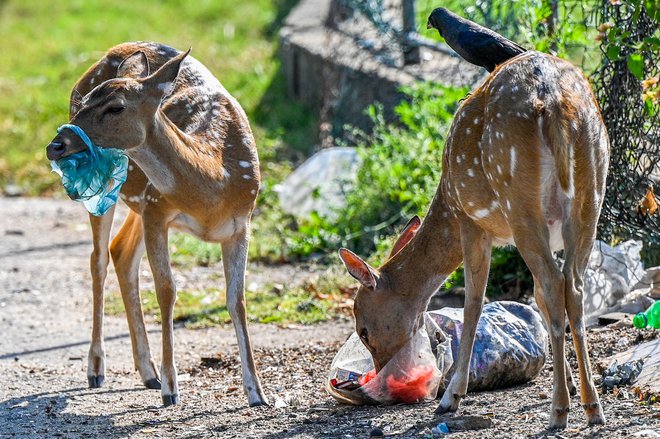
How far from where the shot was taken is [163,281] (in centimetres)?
606

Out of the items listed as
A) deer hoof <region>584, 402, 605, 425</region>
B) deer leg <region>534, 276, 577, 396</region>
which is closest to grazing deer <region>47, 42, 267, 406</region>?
deer leg <region>534, 276, 577, 396</region>

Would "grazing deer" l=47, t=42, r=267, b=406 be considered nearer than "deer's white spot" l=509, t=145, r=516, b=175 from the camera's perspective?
No

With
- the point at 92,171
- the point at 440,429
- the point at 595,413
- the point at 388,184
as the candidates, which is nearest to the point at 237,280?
the point at 92,171

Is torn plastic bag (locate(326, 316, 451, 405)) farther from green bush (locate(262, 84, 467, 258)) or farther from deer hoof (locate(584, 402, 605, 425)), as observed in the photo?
green bush (locate(262, 84, 467, 258))

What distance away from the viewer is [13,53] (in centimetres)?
1702

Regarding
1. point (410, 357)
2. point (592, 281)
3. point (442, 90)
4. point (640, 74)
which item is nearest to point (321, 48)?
point (442, 90)

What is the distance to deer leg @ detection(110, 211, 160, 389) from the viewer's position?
257 inches

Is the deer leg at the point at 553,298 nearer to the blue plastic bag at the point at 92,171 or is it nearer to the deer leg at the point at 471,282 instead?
the deer leg at the point at 471,282

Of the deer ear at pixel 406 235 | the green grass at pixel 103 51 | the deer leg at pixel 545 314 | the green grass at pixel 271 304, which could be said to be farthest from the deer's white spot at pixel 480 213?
the green grass at pixel 103 51

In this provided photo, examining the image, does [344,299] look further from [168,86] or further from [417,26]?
[417,26]

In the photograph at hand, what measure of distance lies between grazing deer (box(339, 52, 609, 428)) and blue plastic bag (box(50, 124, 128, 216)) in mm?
1579

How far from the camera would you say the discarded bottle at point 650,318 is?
5.78m

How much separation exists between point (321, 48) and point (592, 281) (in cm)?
681

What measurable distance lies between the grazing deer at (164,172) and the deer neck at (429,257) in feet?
2.85
